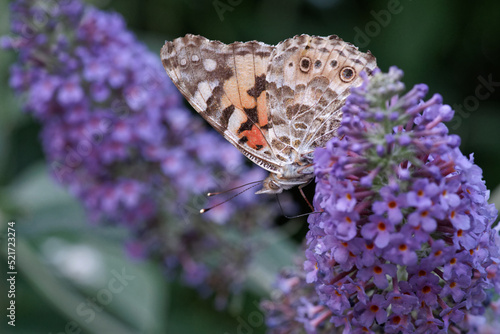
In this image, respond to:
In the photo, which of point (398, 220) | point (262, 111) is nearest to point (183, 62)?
point (262, 111)

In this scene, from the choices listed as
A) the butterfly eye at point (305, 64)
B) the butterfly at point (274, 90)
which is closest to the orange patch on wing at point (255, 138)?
the butterfly at point (274, 90)

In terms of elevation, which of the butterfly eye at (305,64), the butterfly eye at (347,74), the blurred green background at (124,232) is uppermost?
the butterfly eye at (347,74)

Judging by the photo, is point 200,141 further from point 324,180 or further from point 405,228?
point 405,228

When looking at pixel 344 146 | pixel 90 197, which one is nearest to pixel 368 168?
pixel 344 146

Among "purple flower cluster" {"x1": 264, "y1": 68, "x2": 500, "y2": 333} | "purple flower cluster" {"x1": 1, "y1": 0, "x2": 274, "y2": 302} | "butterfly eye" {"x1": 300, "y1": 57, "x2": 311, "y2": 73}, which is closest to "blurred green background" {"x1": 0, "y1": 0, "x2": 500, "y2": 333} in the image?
"purple flower cluster" {"x1": 1, "y1": 0, "x2": 274, "y2": 302}

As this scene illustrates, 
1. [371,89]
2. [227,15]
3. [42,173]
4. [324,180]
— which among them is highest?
[371,89]

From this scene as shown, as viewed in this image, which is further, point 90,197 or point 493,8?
point 493,8

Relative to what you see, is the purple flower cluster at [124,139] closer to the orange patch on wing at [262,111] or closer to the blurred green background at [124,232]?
the blurred green background at [124,232]

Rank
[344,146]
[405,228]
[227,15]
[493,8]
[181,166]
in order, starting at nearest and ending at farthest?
[405,228] → [344,146] → [181,166] → [493,8] → [227,15]
